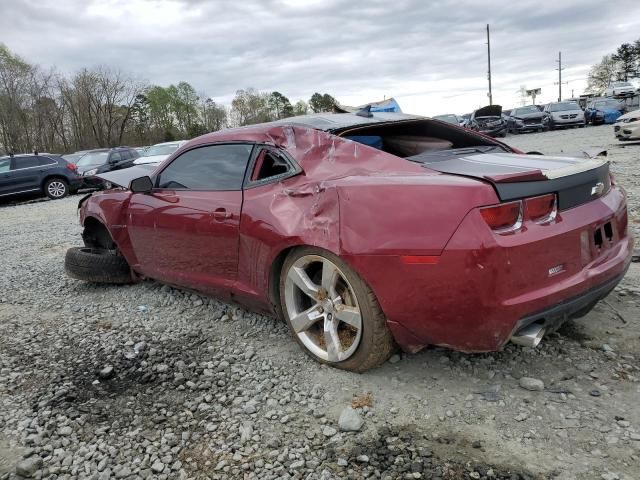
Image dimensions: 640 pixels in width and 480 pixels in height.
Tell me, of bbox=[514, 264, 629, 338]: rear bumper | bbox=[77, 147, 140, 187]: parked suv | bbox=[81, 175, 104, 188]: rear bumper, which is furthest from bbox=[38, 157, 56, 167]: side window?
bbox=[514, 264, 629, 338]: rear bumper

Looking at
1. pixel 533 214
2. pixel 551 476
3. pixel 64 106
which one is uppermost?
pixel 64 106

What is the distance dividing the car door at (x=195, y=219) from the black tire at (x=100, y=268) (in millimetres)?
494

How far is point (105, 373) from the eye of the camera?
3004 millimetres

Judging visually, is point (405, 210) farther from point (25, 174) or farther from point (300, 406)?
point (25, 174)

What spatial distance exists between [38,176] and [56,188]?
0.58 meters

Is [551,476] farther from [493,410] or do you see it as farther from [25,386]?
[25,386]

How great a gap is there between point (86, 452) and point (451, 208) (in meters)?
1.96

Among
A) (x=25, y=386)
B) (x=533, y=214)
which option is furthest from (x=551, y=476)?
(x=25, y=386)

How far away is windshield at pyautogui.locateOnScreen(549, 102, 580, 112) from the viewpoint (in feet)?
87.6

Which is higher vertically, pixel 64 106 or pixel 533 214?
pixel 64 106

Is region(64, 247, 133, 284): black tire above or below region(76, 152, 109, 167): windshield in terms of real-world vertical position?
below

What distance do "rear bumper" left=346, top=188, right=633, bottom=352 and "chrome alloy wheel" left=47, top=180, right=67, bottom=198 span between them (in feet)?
50.3

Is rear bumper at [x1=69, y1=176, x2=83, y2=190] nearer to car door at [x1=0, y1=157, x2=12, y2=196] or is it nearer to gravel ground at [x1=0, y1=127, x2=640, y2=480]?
car door at [x1=0, y1=157, x2=12, y2=196]

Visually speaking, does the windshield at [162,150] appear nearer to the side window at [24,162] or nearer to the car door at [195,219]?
the side window at [24,162]
